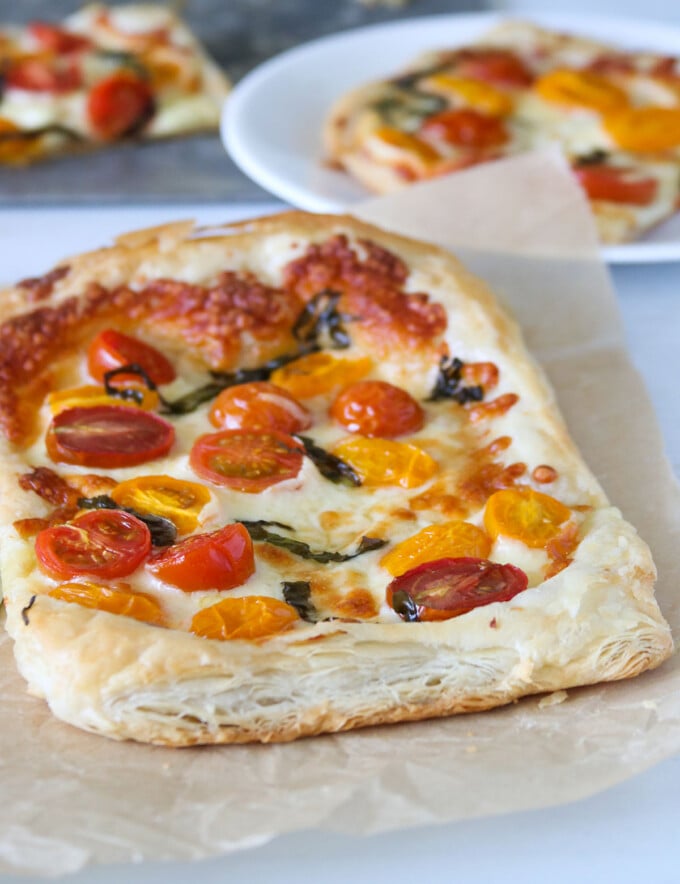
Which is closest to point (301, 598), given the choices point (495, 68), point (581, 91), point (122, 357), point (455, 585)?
point (455, 585)

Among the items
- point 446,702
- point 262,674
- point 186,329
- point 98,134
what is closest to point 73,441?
point 186,329

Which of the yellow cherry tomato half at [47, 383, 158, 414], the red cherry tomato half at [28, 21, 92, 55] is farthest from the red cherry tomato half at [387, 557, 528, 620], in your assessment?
the red cherry tomato half at [28, 21, 92, 55]

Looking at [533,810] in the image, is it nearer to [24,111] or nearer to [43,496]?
[43,496]

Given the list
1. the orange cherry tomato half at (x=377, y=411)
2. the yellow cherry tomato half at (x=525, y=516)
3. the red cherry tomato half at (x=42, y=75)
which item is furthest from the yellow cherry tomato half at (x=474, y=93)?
the yellow cherry tomato half at (x=525, y=516)

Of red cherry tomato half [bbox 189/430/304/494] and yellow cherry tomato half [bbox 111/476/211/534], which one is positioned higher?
yellow cherry tomato half [bbox 111/476/211/534]

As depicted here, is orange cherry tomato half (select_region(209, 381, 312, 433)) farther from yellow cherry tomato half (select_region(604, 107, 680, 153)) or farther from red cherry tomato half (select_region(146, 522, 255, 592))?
yellow cherry tomato half (select_region(604, 107, 680, 153))

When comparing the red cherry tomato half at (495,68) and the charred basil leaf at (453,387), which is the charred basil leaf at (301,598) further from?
the red cherry tomato half at (495,68)

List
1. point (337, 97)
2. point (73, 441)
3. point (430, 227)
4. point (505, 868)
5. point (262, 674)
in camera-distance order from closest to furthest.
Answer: point (505, 868), point (262, 674), point (73, 441), point (430, 227), point (337, 97)
